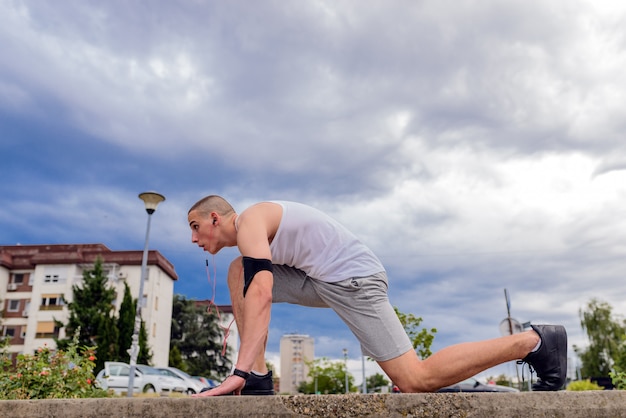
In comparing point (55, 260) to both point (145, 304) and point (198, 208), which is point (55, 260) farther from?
point (198, 208)

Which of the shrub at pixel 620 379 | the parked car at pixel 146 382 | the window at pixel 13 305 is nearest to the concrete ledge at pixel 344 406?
the shrub at pixel 620 379

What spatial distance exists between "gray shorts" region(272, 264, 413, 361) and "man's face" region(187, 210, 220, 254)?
514 millimetres

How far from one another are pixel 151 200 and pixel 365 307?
16.2 m

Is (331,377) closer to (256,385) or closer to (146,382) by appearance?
(146,382)

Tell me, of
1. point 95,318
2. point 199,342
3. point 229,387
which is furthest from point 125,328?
point 229,387

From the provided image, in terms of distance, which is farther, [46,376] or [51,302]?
[51,302]

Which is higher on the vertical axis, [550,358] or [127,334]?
[127,334]

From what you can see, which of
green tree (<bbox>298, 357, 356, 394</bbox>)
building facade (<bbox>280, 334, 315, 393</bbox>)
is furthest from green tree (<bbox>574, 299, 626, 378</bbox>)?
building facade (<bbox>280, 334, 315, 393</bbox>)

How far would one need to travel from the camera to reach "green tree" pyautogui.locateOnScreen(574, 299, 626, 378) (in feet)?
128

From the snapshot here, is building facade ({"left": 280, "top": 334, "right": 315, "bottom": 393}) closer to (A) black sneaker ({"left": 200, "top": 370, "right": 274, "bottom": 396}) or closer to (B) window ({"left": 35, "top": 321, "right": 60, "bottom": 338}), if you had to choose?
(B) window ({"left": 35, "top": 321, "right": 60, "bottom": 338})

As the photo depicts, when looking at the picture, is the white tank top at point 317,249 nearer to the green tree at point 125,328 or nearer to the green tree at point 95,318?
the green tree at point 95,318

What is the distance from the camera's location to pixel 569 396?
2148 millimetres

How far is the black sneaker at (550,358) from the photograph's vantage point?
2750 mm

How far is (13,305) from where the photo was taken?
4638 centimetres
